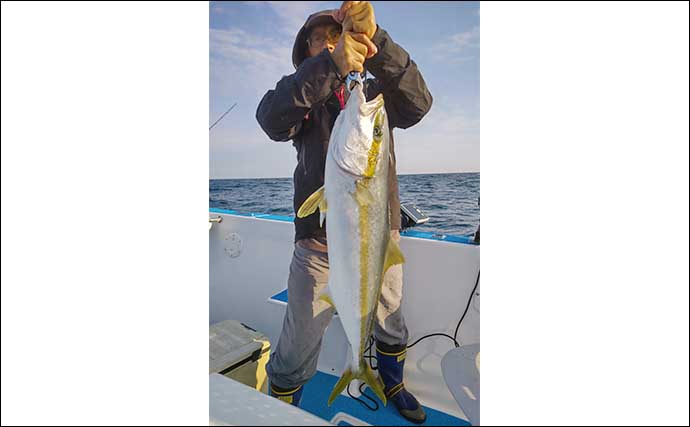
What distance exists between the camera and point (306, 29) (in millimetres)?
1566

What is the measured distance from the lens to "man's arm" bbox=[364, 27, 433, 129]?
50.6 inches

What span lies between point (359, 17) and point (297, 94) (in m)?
0.33

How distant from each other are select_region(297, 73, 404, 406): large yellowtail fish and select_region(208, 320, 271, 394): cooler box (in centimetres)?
111

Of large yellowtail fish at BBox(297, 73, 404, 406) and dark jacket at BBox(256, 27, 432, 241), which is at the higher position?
dark jacket at BBox(256, 27, 432, 241)

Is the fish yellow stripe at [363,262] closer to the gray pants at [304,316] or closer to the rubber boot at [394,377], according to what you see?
the gray pants at [304,316]

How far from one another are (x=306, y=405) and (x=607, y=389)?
1591mm

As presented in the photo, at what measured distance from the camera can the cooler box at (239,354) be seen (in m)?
2.23

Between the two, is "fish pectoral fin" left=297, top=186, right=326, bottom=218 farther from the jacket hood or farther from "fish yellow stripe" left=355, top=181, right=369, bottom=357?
the jacket hood

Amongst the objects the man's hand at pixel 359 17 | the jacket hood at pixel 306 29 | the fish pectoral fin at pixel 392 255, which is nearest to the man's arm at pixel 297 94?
the man's hand at pixel 359 17

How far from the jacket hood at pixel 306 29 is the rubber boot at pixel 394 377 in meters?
1.32

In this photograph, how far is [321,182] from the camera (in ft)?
5.64

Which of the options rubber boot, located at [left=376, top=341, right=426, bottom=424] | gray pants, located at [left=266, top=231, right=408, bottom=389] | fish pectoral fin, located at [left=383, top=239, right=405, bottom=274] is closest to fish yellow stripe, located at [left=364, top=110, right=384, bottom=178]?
fish pectoral fin, located at [left=383, top=239, right=405, bottom=274]

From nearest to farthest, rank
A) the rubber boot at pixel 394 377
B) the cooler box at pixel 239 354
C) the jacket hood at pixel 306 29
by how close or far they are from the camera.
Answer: the jacket hood at pixel 306 29, the rubber boot at pixel 394 377, the cooler box at pixel 239 354

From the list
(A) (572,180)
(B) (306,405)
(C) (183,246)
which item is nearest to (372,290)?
(C) (183,246)
